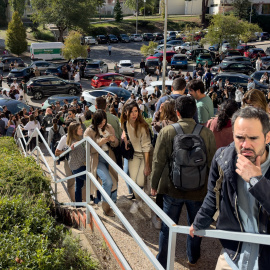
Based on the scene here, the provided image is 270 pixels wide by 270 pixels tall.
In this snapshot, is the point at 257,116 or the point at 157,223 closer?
the point at 257,116

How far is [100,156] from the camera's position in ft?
17.6

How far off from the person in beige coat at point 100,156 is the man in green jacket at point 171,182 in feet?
3.85

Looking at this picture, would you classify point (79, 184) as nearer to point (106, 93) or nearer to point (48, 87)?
point (106, 93)

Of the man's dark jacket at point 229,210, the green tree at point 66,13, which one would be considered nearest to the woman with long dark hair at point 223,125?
the man's dark jacket at point 229,210

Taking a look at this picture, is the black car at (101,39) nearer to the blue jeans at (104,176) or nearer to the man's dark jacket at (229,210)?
the blue jeans at (104,176)

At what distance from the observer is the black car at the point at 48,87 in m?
23.6

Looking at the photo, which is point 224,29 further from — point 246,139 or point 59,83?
point 246,139

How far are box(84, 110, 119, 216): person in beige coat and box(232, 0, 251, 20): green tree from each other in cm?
6217

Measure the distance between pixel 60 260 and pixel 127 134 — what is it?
2.23 m

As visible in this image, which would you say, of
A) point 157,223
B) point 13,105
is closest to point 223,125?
point 157,223

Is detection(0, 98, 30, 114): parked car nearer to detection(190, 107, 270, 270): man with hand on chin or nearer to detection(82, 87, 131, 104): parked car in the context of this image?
detection(82, 87, 131, 104): parked car

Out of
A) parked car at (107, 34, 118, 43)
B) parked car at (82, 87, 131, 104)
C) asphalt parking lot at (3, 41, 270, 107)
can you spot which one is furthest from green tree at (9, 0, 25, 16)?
parked car at (82, 87, 131, 104)

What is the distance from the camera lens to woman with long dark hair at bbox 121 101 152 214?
5.46m

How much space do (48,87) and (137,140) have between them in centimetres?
1936
